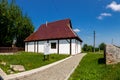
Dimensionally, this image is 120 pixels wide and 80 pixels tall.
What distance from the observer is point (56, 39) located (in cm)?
3403

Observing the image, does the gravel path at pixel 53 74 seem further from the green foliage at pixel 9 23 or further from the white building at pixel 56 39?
the green foliage at pixel 9 23

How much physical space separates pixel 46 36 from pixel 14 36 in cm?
1322

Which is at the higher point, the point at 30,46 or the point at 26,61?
the point at 30,46

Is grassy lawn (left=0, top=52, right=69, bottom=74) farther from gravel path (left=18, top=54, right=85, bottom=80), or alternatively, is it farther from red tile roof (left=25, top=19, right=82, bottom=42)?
red tile roof (left=25, top=19, right=82, bottom=42)

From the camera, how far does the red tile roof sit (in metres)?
33.1

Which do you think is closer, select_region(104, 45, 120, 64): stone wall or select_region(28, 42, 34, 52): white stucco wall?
select_region(104, 45, 120, 64): stone wall

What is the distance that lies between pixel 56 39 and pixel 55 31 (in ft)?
9.40

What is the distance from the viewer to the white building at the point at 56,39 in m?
32.2

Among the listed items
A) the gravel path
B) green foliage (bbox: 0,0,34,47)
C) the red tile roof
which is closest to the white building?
the red tile roof

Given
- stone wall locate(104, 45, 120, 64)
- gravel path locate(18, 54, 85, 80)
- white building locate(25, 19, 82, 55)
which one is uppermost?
white building locate(25, 19, 82, 55)

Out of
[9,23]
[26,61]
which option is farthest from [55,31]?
[26,61]

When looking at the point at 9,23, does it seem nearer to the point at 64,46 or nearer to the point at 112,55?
the point at 64,46

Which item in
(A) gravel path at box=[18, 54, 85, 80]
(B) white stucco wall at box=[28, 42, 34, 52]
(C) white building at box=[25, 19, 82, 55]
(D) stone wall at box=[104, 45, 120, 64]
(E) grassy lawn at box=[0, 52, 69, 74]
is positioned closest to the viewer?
(A) gravel path at box=[18, 54, 85, 80]

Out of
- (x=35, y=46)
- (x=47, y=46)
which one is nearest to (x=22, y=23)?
(x=35, y=46)
